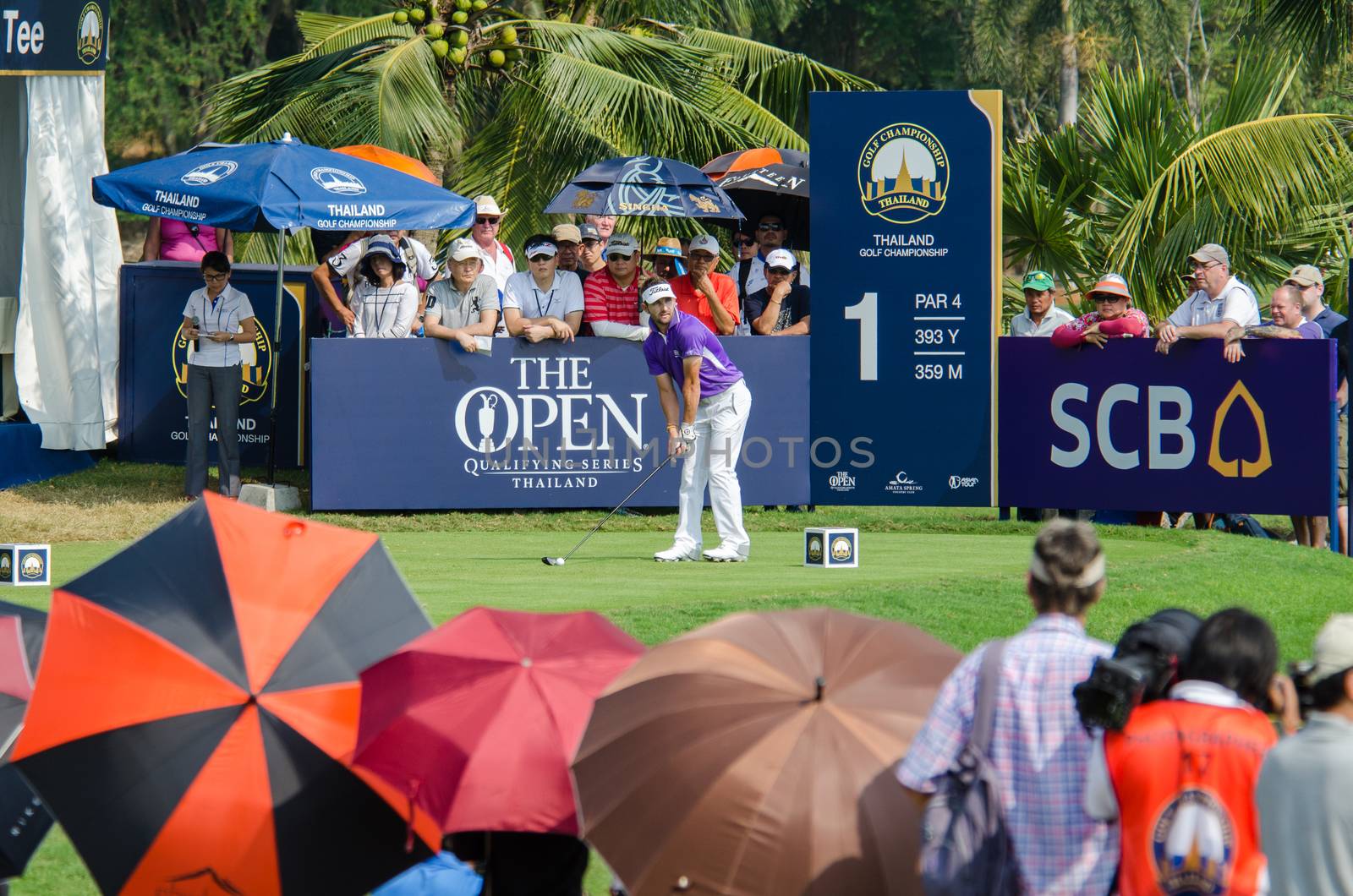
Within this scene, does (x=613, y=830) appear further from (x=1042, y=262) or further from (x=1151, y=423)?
(x=1042, y=262)

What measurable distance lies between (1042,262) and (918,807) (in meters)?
16.7

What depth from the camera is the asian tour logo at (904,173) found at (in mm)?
15469

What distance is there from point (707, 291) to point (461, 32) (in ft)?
34.5

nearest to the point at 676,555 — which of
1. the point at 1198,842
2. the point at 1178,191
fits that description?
the point at 1198,842

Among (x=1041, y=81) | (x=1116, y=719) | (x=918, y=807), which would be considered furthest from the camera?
(x=1041, y=81)

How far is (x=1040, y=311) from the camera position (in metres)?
15.6

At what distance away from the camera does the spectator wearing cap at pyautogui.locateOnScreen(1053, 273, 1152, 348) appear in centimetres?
1470

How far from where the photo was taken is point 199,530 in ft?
20.4

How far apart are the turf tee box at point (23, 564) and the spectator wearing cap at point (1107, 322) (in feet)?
25.4

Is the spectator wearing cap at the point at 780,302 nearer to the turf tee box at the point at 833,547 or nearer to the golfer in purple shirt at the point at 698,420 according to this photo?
the golfer in purple shirt at the point at 698,420

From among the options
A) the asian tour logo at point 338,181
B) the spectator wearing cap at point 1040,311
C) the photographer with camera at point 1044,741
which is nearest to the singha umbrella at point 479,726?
the photographer with camera at point 1044,741

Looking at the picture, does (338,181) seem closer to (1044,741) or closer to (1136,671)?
(1044,741)

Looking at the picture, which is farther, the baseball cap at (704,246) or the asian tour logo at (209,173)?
the asian tour logo at (209,173)

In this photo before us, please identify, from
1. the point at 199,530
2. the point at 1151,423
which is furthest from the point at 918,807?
the point at 1151,423
